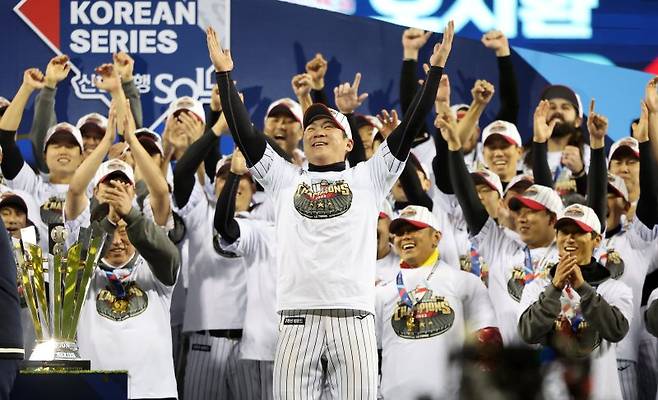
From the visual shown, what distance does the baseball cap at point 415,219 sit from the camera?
5.60 metres

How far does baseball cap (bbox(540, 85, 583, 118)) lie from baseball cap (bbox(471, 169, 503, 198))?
1330 millimetres

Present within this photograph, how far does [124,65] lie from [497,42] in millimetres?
2479

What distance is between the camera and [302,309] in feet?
14.2

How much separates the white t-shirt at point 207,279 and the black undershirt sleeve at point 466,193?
130 cm

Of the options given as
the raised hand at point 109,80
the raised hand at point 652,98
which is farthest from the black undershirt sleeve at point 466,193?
the raised hand at point 109,80

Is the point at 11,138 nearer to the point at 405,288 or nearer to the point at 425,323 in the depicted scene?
the point at 405,288

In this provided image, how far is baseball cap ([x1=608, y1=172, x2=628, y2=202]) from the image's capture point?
636 cm

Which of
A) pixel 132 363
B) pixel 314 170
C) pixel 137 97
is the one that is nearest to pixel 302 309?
pixel 314 170

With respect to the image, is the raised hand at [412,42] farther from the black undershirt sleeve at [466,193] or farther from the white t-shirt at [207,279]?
the white t-shirt at [207,279]

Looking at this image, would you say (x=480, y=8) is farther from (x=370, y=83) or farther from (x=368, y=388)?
(x=368, y=388)

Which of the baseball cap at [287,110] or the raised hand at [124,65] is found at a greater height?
the raised hand at [124,65]

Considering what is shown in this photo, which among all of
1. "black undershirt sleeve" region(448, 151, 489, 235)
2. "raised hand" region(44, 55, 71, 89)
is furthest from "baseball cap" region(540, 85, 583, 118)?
"raised hand" region(44, 55, 71, 89)

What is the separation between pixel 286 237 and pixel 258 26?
12.0ft

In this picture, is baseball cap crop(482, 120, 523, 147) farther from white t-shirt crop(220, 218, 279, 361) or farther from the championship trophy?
the championship trophy
